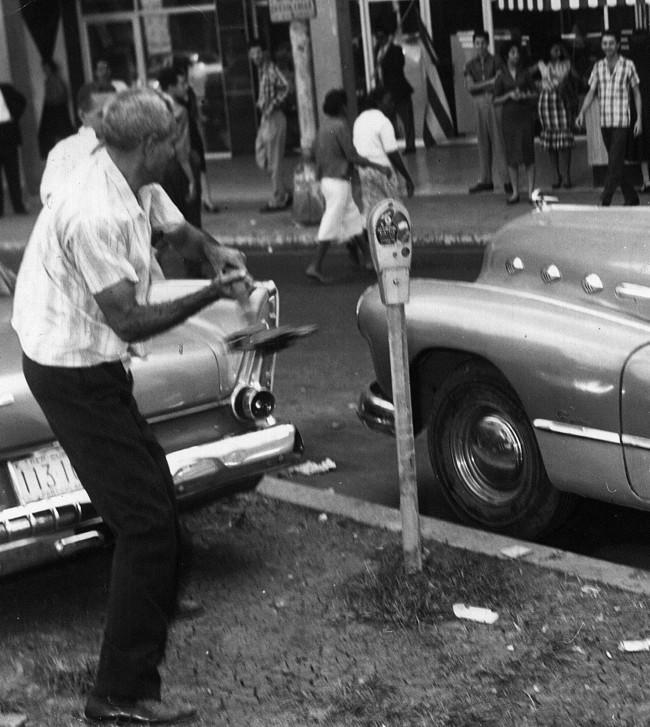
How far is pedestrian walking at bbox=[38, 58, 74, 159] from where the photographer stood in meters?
22.0

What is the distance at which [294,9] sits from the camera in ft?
53.4

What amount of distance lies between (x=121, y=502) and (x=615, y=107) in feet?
38.7

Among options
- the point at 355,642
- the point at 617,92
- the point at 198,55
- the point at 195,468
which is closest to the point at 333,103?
the point at 617,92

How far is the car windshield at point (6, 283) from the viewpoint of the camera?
5.95 metres

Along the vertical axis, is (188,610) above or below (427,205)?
above

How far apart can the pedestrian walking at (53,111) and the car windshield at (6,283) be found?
16.3 m

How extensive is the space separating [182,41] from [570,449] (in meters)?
20.3

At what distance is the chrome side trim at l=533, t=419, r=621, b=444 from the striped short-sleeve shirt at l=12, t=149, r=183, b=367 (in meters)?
1.74

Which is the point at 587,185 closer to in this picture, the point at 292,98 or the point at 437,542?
the point at 292,98

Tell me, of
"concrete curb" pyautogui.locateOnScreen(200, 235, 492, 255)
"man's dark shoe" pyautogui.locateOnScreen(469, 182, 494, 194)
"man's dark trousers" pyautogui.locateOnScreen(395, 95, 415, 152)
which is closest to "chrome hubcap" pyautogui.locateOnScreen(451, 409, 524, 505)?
"concrete curb" pyautogui.locateOnScreen(200, 235, 492, 255)

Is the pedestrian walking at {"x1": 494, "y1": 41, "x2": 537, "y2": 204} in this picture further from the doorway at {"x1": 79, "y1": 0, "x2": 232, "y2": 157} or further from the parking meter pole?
the parking meter pole

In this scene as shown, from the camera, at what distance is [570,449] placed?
5207 millimetres

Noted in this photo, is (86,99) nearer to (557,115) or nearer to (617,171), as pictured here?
(617,171)

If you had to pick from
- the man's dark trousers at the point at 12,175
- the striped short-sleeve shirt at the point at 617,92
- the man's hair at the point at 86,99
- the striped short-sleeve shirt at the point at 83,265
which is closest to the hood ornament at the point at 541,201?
the striped short-sleeve shirt at the point at 83,265
